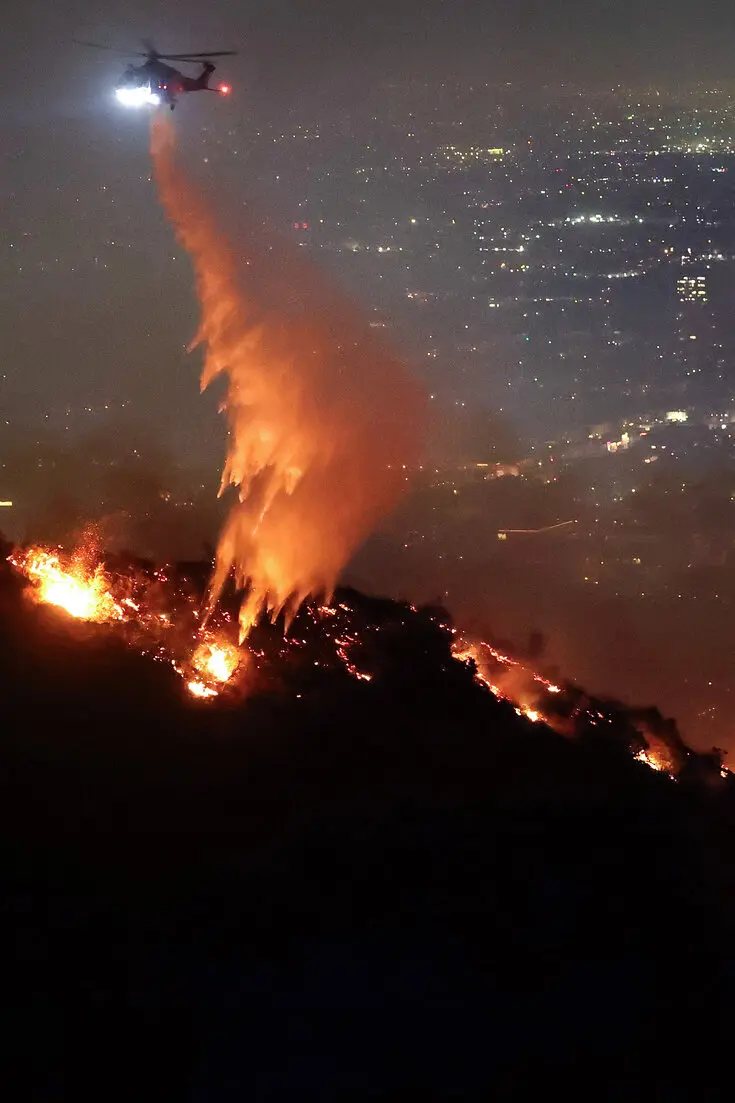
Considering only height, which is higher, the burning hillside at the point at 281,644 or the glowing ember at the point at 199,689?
the burning hillside at the point at 281,644

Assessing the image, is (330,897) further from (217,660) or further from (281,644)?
(281,644)

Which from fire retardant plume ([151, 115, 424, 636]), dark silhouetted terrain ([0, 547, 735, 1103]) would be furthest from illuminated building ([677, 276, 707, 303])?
dark silhouetted terrain ([0, 547, 735, 1103])

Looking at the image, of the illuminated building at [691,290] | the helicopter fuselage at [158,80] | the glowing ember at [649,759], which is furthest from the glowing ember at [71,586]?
the illuminated building at [691,290]

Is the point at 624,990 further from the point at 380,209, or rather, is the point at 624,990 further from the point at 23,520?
the point at 380,209

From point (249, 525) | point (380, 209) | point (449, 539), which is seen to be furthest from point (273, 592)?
point (380, 209)

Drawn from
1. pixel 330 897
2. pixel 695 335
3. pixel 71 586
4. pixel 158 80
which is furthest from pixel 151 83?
pixel 695 335

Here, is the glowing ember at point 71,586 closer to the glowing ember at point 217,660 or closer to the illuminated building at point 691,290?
the glowing ember at point 217,660

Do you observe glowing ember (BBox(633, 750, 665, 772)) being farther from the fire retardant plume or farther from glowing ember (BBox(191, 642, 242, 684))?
glowing ember (BBox(191, 642, 242, 684))
